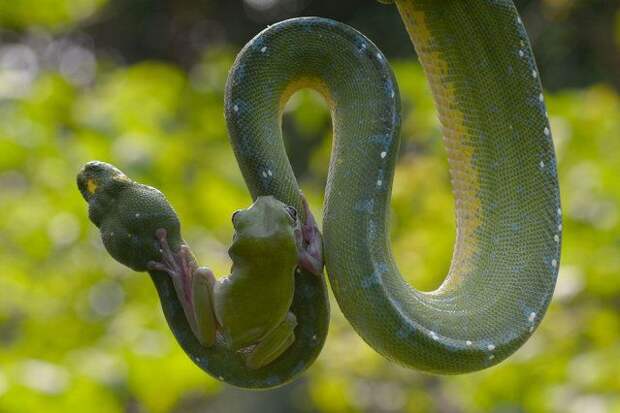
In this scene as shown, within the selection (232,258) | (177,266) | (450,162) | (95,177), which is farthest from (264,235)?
(450,162)

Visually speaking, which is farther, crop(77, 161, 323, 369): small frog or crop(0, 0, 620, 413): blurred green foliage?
crop(0, 0, 620, 413): blurred green foliage

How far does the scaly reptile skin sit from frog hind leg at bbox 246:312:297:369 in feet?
0.30

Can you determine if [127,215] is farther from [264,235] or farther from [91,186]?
[264,235]

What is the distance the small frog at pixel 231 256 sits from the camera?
1414 mm

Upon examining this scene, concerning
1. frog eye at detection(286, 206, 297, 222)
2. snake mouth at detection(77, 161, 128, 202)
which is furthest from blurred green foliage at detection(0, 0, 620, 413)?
frog eye at detection(286, 206, 297, 222)

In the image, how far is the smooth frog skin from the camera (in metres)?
1.42

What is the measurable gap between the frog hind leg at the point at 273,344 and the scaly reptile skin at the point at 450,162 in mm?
90

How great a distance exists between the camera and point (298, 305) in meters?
1.50

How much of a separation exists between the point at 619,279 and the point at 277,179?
283 centimetres

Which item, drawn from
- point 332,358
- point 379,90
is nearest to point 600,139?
point 332,358

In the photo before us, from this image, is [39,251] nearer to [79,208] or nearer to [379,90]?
[79,208]

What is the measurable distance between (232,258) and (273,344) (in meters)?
0.14

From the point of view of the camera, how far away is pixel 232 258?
4.74 feet

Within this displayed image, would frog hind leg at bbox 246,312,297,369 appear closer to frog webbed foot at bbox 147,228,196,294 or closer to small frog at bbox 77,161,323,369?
small frog at bbox 77,161,323,369
